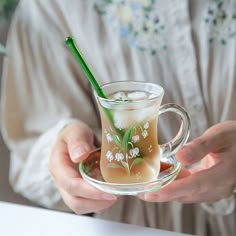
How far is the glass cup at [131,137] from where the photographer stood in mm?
544

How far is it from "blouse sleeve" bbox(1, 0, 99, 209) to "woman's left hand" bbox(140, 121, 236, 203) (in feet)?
0.82

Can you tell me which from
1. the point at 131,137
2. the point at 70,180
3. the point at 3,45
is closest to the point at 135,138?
the point at 131,137

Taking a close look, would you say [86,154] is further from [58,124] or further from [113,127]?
[58,124]

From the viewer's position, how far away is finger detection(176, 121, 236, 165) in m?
0.62

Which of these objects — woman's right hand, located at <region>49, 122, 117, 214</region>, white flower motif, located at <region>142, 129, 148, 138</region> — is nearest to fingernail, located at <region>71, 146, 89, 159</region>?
woman's right hand, located at <region>49, 122, 117, 214</region>

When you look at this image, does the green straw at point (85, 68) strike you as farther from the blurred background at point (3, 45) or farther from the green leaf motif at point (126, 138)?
the blurred background at point (3, 45)

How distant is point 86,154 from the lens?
631mm

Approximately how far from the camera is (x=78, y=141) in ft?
2.19

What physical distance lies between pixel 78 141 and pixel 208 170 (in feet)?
0.53

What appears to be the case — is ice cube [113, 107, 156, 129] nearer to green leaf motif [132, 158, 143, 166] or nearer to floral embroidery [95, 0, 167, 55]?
green leaf motif [132, 158, 143, 166]

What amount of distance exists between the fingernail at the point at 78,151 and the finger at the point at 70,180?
0.02 metres

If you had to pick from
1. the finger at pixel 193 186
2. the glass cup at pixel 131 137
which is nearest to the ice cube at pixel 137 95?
the glass cup at pixel 131 137

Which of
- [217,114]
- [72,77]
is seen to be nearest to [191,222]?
[217,114]

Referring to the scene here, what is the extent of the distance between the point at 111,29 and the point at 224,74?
0.18m
